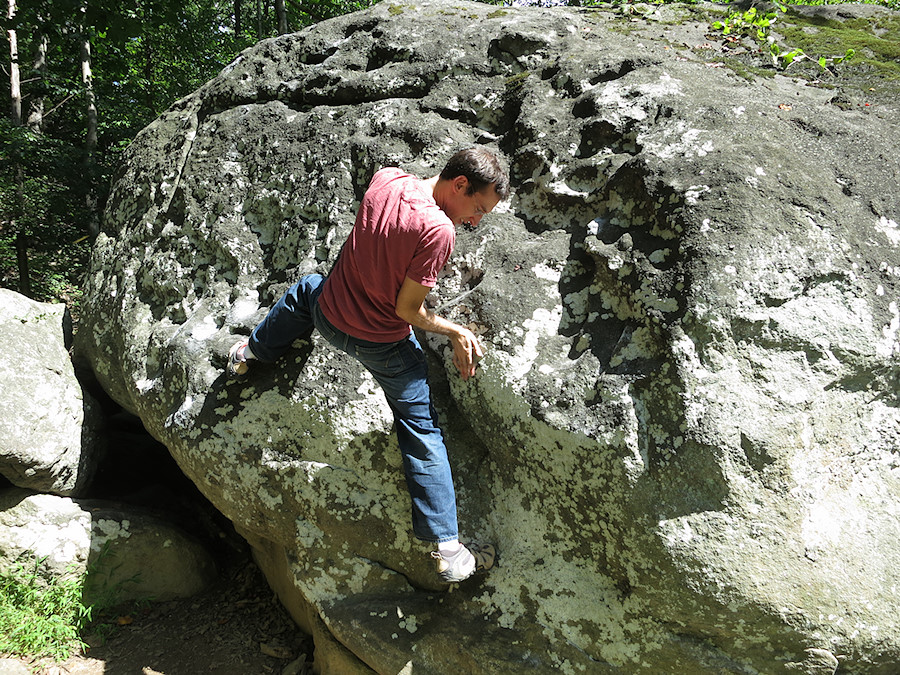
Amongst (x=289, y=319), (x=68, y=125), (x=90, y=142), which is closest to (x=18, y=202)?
(x=90, y=142)

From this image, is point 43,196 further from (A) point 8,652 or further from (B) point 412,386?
(B) point 412,386

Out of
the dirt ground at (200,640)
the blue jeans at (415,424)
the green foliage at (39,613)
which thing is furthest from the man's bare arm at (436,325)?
the green foliage at (39,613)

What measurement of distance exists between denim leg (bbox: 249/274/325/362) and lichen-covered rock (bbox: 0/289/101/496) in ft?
5.68

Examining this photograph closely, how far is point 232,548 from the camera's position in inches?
173

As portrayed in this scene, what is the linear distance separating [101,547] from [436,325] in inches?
110

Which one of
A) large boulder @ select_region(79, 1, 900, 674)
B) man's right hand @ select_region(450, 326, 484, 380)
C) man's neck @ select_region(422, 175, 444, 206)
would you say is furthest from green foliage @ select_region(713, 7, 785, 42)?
man's right hand @ select_region(450, 326, 484, 380)

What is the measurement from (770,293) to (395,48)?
2.67 meters

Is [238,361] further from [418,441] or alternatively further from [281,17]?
[281,17]

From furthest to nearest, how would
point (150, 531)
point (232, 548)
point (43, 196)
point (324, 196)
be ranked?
point (43, 196), point (232, 548), point (150, 531), point (324, 196)

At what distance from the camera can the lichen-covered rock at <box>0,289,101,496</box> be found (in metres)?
3.57

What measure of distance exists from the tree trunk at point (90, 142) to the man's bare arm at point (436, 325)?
6299 millimetres

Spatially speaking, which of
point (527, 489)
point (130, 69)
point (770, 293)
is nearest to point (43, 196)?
point (130, 69)

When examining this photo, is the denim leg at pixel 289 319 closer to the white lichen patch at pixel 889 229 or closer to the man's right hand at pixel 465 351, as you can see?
the man's right hand at pixel 465 351

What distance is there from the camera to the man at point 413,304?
232cm
